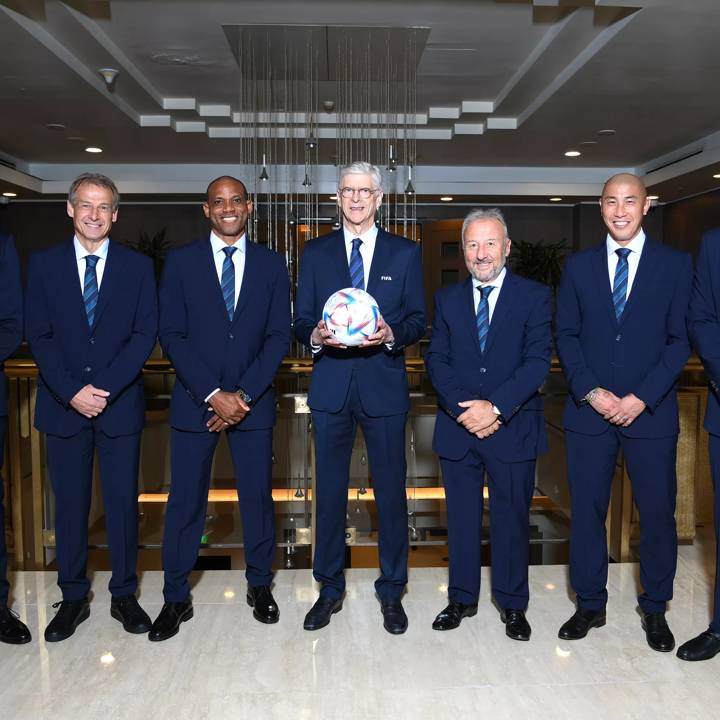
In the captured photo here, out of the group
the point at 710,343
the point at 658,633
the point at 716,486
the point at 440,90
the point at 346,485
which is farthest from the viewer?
the point at 440,90

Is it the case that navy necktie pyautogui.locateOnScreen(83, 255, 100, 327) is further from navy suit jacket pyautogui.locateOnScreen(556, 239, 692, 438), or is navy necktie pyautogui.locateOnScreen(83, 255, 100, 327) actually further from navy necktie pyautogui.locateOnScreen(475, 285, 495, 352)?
navy suit jacket pyautogui.locateOnScreen(556, 239, 692, 438)


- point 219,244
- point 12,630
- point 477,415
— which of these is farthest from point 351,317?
Answer: point 12,630

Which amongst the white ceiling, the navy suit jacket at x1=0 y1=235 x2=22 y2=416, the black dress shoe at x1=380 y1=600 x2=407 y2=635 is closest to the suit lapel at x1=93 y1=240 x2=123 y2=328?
the navy suit jacket at x1=0 y1=235 x2=22 y2=416

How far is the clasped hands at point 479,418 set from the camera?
2920mm

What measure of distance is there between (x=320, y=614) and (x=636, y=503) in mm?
1339

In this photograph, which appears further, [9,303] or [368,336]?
[9,303]

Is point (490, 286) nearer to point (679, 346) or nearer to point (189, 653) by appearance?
point (679, 346)

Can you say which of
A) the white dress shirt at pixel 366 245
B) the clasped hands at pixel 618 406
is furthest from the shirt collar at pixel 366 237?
the clasped hands at pixel 618 406

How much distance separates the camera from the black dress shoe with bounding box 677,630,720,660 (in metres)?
2.85

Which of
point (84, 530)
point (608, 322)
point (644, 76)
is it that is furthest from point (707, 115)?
point (84, 530)

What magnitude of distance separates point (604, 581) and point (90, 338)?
7.40 ft

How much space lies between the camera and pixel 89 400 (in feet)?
9.56

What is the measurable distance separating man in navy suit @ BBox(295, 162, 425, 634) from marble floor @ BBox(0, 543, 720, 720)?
216 millimetres

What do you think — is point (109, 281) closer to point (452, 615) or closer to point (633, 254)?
point (452, 615)
